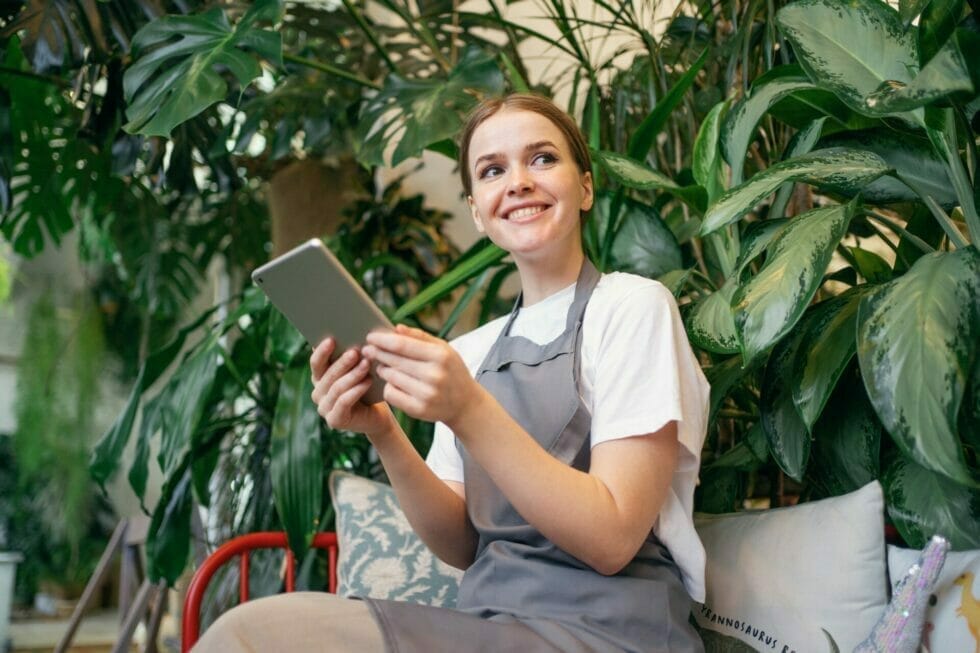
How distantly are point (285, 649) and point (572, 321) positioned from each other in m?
0.57

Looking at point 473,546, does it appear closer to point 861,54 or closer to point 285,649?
point 285,649

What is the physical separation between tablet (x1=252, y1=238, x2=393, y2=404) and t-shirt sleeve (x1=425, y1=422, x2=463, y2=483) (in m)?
0.38

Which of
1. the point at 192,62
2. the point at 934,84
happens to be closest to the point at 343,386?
the point at 934,84

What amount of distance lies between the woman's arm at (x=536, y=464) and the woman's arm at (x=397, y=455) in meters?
0.08

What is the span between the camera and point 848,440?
130 centimetres

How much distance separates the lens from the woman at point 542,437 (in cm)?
98

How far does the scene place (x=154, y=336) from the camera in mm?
7711

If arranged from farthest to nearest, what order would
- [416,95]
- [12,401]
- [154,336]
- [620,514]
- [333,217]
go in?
[12,401], [154,336], [333,217], [416,95], [620,514]

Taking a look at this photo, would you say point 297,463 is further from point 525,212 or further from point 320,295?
point 320,295

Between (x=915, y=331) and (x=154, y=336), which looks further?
(x=154, y=336)

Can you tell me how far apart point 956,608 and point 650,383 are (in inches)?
16.2

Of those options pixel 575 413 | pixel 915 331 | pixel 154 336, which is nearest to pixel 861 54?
pixel 915 331

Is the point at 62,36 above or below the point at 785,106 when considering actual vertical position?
above

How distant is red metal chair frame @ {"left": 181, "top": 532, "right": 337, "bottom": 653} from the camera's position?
1.54 metres
